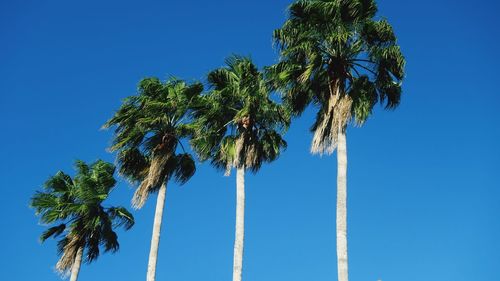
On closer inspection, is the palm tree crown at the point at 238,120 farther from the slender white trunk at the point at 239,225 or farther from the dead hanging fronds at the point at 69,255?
the dead hanging fronds at the point at 69,255

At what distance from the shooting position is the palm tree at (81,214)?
2612cm

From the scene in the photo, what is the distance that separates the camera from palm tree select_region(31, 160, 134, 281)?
2612 centimetres

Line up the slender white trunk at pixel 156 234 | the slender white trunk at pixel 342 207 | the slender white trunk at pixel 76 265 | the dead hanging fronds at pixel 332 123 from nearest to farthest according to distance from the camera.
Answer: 1. the slender white trunk at pixel 342 207
2. the dead hanging fronds at pixel 332 123
3. the slender white trunk at pixel 156 234
4. the slender white trunk at pixel 76 265

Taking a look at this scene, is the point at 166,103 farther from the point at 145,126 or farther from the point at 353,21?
the point at 353,21

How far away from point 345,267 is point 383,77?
706cm

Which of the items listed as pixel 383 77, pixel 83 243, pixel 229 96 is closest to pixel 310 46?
pixel 383 77

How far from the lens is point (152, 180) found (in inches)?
946

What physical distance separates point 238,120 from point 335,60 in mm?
4781

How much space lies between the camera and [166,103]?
81.2ft

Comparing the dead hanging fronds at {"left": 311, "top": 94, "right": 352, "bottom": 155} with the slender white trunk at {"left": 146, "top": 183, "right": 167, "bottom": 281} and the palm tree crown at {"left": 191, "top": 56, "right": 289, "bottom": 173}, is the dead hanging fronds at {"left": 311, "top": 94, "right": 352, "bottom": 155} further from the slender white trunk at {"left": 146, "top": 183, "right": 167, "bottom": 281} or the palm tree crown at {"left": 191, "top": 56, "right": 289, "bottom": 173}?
the slender white trunk at {"left": 146, "top": 183, "right": 167, "bottom": 281}

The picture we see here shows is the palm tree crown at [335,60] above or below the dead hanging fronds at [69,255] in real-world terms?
above

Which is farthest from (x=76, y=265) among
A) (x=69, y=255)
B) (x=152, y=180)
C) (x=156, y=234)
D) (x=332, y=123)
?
(x=332, y=123)

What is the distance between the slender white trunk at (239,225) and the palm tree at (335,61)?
11.7 feet

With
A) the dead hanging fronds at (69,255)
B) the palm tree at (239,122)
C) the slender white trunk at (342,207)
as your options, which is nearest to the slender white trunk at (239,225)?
the palm tree at (239,122)
